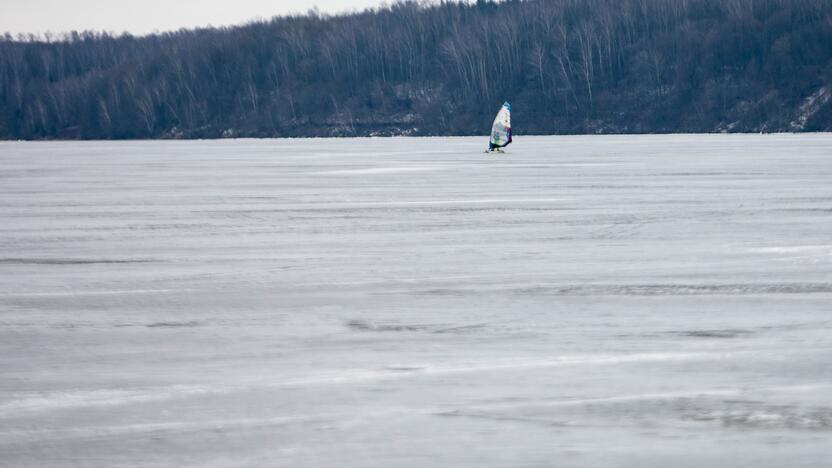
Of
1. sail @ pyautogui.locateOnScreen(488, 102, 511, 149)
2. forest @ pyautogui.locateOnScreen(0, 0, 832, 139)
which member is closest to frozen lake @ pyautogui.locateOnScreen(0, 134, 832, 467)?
sail @ pyautogui.locateOnScreen(488, 102, 511, 149)

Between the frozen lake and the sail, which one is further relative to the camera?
the sail

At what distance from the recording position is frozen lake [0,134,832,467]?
5.66 m

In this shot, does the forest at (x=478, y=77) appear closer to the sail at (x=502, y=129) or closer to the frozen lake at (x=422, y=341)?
the sail at (x=502, y=129)

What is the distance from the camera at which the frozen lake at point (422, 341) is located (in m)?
5.66

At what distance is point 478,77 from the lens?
159625 millimetres

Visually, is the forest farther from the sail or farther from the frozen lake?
the frozen lake

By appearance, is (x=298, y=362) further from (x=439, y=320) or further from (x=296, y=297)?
(x=296, y=297)

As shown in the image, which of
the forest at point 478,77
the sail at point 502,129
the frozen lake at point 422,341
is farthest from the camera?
the forest at point 478,77

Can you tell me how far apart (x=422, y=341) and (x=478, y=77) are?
501 feet

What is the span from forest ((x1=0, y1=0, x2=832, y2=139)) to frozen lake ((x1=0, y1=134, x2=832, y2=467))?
396ft

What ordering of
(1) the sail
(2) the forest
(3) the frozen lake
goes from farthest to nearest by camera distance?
(2) the forest < (1) the sail < (3) the frozen lake

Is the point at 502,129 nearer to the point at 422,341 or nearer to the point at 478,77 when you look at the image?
the point at 422,341

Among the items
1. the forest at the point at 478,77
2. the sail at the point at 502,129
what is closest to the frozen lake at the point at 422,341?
the sail at the point at 502,129

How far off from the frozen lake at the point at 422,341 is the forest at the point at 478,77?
121 meters
